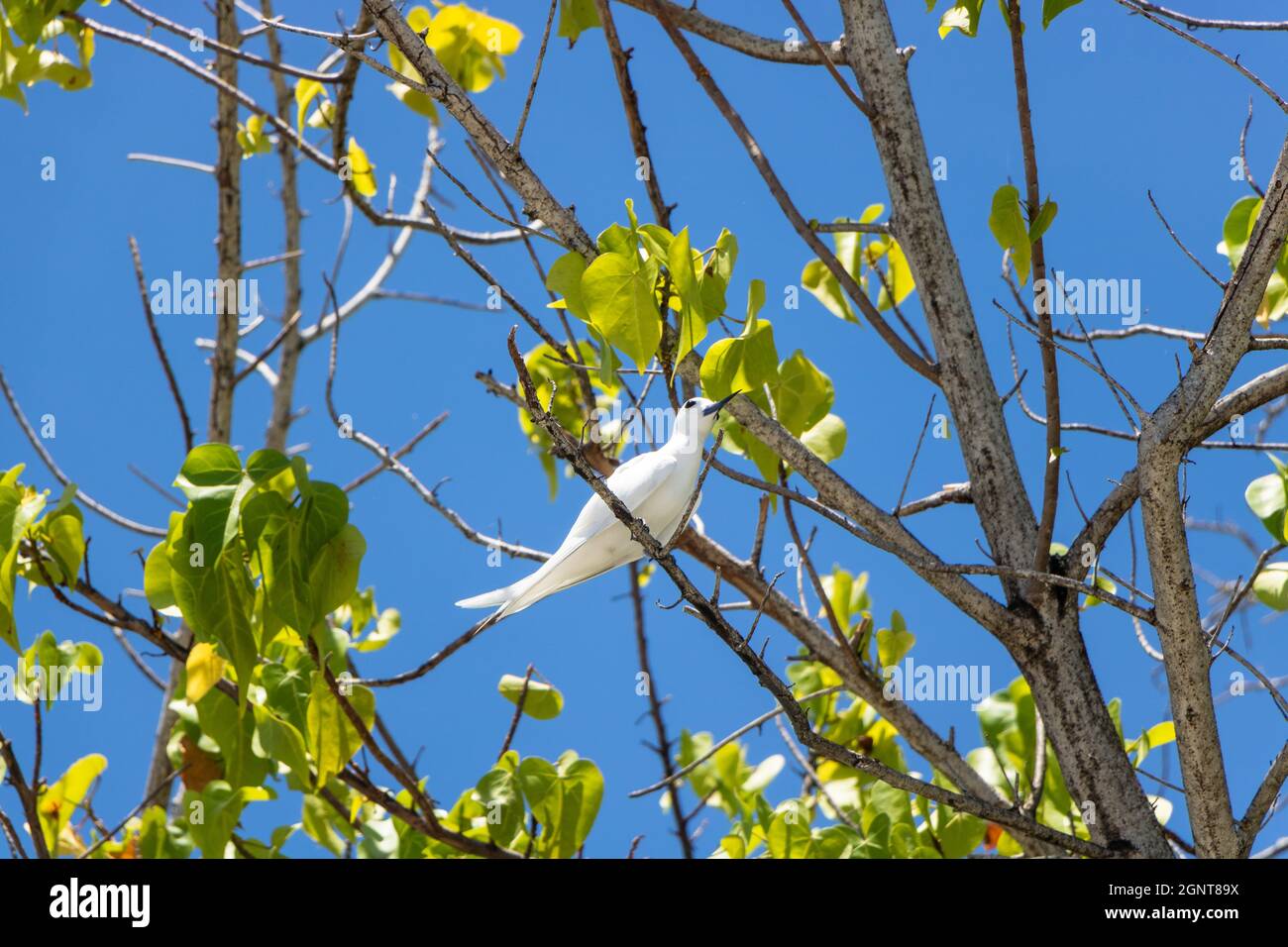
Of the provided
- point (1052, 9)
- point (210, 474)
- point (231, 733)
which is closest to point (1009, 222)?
point (1052, 9)

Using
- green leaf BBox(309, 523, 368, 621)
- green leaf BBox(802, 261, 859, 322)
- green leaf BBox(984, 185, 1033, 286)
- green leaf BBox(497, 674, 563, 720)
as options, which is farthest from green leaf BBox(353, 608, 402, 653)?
green leaf BBox(984, 185, 1033, 286)

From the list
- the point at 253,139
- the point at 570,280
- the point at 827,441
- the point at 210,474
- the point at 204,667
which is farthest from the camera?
the point at 253,139

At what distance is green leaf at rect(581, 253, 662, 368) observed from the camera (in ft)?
4.96

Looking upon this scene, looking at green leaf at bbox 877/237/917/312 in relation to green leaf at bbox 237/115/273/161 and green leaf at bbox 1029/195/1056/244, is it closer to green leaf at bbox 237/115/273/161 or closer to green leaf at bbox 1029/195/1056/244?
green leaf at bbox 1029/195/1056/244

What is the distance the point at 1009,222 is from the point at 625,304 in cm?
61

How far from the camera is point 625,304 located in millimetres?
1521

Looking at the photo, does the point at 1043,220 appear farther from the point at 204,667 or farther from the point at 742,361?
the point at 204,667

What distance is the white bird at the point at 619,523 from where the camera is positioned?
5.35ft

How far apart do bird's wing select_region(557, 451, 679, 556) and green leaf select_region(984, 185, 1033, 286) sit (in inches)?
22.4

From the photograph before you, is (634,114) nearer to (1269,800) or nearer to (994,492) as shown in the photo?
(994,492)
